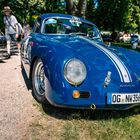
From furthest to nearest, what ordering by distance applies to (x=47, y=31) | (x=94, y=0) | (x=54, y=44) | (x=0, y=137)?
1. (x=94, y=0)
2. (x=47, y=31)
3. (x=54, y=44)
4. (x=0, y=137)

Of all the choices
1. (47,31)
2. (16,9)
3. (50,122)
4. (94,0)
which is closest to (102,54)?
(50,122)

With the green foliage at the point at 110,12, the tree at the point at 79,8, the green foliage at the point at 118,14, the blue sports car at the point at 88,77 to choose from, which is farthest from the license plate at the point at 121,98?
the green foliage at the point at 118,14

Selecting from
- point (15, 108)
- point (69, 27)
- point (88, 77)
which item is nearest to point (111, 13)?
point (69, 27)

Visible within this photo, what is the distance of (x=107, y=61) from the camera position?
443 cm

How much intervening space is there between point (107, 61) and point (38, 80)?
1.20 m

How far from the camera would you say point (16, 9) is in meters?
30.7

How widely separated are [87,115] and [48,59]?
0.94 metres

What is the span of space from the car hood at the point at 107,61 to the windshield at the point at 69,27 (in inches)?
46.2

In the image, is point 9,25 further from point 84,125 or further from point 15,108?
point 84,125

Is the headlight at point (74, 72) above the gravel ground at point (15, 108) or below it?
above

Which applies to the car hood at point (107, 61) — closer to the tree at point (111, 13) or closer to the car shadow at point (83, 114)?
the car shadow at point (83, 114)

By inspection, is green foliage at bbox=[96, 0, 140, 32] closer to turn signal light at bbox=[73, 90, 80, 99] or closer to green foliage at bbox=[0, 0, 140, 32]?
green foliage at bbox=[0, 0, 140, 32]

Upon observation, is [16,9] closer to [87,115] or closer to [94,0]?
[94,0]

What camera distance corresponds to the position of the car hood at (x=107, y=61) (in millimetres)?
4258
